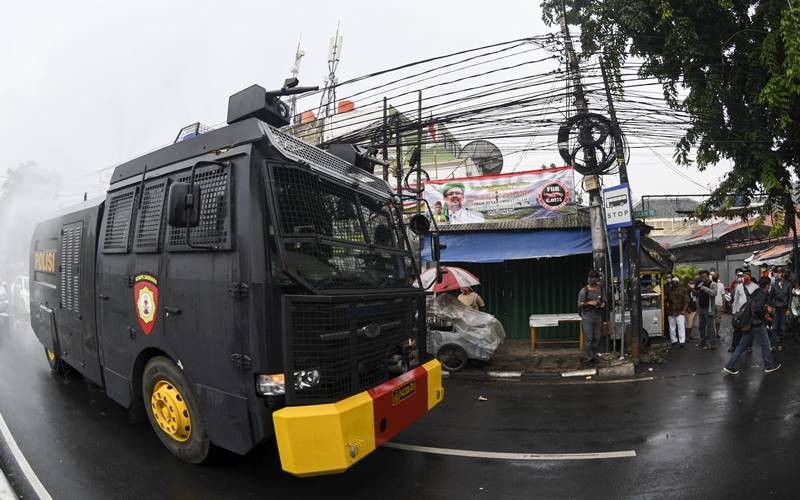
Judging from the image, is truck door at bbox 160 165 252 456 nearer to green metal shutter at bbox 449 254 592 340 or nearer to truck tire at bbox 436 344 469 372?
truck tire at bbox 436 344 469 372

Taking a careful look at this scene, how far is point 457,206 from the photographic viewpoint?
1198 centimetres

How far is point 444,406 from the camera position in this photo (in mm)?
6176

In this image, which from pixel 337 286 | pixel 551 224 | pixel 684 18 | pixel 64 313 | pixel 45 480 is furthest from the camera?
pixel 551 224

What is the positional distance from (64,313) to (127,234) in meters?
2.51

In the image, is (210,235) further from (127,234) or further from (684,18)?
(684,18)

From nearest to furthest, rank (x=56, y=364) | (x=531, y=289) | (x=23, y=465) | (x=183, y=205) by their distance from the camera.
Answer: (x=183, y=205)
(x=23, y=465)
(x=56, y=364)
(x=531, y=289)

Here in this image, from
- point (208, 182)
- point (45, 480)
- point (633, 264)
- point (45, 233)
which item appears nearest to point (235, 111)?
point (208, 182)

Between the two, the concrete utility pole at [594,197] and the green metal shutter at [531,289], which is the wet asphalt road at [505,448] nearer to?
the concrete utility pole at [594,197]

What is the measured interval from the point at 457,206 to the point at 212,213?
896 centimetres

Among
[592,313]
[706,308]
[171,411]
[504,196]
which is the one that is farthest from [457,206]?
[171,411]

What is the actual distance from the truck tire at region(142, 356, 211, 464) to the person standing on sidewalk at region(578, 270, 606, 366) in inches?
270

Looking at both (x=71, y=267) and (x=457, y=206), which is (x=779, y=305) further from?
(x=71, y=267)

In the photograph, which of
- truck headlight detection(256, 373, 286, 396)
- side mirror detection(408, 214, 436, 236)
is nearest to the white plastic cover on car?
side mirror detection(408, 214, 436, 236)

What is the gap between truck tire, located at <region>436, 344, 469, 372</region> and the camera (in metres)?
8.50
